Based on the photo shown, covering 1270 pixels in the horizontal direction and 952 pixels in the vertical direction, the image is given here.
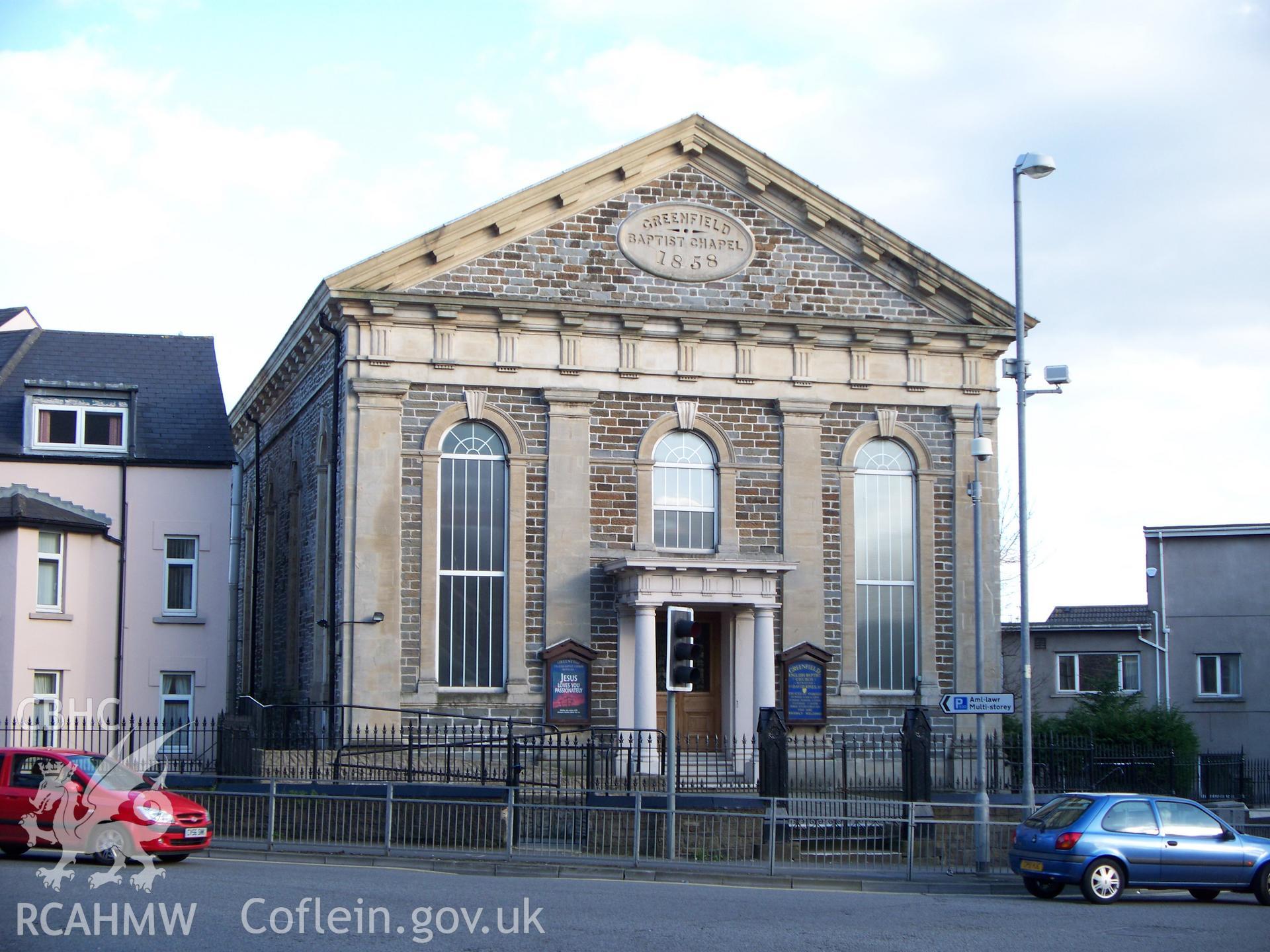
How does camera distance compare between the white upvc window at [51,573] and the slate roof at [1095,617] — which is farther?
the slate roof at [1095,617]

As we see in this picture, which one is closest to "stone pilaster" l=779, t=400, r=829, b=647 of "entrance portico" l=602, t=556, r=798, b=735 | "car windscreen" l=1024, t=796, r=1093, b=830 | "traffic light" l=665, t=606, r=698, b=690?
"entrance portico" l=602, t=556, r=798, b=735

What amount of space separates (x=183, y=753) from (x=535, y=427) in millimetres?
8826

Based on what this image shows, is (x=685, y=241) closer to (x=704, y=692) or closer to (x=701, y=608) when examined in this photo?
(x=701, y=608)

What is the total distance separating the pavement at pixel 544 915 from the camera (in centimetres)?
1230

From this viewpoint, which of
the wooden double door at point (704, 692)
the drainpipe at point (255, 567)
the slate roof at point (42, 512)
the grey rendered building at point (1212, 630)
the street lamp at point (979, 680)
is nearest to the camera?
the street lamp at point (979, 680)

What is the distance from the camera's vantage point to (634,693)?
26188 mm

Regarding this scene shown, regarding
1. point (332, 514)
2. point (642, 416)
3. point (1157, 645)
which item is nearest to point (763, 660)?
point (642, 416)

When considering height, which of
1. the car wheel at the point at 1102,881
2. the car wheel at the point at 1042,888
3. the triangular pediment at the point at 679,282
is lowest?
the car wheel at the point at 1042,888

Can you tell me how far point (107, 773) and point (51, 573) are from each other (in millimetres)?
10718

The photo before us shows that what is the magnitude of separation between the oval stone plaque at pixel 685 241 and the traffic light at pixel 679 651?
10362 mm

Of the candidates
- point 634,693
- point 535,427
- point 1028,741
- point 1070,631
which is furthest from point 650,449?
point 1070,631

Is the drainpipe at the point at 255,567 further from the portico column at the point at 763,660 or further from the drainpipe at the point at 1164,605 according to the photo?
the drainpipe at the point at 1164,605

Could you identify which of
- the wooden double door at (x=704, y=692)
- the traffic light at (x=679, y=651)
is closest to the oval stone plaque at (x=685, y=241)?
the wooden double door at (x=704, y=692)

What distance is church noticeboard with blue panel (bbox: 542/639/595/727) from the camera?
86.1ft
